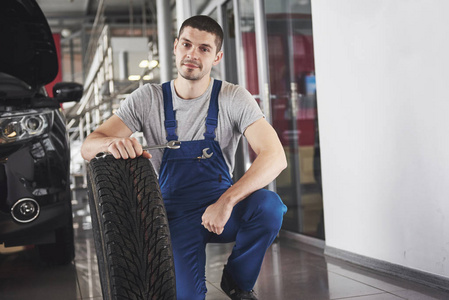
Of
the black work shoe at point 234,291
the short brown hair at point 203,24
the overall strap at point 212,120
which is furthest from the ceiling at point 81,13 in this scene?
the black work shoe at point 234,291

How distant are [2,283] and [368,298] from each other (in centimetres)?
182

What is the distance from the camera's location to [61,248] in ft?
10.3

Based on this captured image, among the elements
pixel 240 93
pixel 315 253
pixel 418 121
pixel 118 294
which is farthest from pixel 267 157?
pixel 315 253

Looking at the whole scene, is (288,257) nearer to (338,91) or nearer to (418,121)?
(338,91)

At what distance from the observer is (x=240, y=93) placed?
215 centimetres

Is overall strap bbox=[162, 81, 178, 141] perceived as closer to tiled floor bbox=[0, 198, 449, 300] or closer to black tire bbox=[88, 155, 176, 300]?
black tire bbox=[88, 155, 176, 300]

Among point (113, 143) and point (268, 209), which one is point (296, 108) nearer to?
point (268, 209)

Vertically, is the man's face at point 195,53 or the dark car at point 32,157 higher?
the man's face at point 195,53

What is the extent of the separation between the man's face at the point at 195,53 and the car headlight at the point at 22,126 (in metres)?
0.96

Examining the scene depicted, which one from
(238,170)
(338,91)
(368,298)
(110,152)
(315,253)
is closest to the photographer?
(110,152)

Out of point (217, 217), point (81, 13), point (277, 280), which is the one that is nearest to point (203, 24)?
point (217, 217)

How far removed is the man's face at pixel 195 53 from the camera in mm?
2135

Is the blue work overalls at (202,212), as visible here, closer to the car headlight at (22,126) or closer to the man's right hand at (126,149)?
the man's right hand at (126,149)

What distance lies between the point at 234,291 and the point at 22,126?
1347 mm
